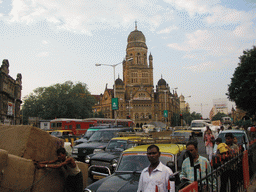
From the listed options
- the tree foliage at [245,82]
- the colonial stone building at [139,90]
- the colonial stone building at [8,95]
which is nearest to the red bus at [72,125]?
the colonial stone building at [8,95]

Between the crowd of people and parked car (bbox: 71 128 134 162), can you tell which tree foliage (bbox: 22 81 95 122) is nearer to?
parked car (bbox: 71 128 134 162)

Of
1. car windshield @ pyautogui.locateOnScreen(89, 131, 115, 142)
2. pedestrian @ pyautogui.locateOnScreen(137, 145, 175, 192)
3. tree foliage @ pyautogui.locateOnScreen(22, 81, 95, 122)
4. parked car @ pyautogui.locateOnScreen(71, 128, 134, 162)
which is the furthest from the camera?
tree foliage @ pyautogui.locateOnScreen(22, 81, 95, 122)

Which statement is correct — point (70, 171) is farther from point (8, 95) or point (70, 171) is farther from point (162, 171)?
point (8, 95)

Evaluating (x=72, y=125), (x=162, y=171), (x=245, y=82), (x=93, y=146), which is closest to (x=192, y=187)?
(x=162, y=171)

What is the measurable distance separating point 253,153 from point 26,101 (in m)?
60.2

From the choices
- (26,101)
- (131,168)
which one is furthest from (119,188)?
(26,101)

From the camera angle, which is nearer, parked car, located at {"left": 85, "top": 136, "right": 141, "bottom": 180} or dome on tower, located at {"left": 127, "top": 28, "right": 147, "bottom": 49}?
parked car, located at {"left": 85, "top": 136, "right": 141, "bottom": 180}

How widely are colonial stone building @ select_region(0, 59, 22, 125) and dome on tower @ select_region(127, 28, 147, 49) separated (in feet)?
182

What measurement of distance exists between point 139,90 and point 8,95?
57374 mm

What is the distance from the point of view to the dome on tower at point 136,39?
109m

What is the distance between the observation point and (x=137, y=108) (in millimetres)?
102500

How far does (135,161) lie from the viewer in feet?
20.6

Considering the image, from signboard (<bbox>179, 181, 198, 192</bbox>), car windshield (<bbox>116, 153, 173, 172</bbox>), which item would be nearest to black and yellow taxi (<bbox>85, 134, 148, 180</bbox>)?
car windshield (<bbox>116, 153, 173, 172</bbox>)

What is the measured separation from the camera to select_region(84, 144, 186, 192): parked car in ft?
17.6
